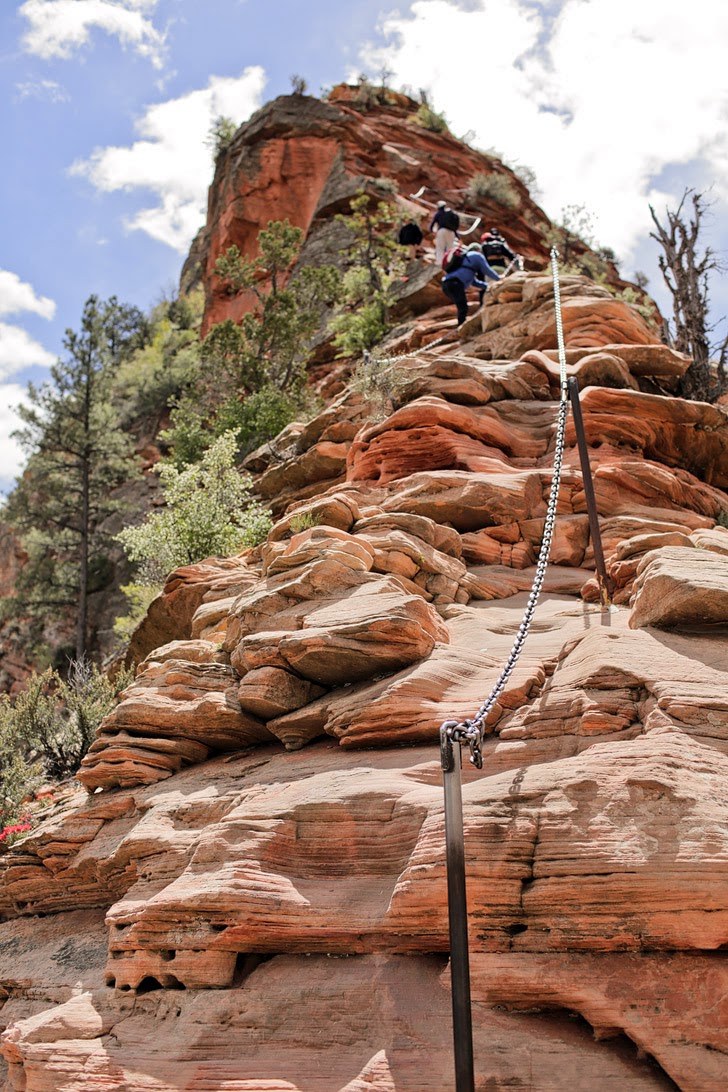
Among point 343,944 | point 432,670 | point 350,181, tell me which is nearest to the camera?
point 343,944

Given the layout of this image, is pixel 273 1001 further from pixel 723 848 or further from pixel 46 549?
pixel 46 549

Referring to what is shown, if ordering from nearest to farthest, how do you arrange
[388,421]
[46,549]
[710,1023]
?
[710,1023] → [388,421] → [46,549]

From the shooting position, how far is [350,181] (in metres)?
34.2

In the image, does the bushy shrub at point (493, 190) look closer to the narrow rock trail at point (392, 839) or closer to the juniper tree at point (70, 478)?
the juniper tree at point (70, 478)

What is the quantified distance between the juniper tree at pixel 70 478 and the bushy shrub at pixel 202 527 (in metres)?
11.1

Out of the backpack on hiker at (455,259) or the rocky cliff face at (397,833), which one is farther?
the backpack on hiker at (455,259)

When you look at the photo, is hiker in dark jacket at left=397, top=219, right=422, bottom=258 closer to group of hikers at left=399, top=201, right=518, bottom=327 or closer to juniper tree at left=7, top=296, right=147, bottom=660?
group of hikers at left=399, top=201, right=518, bottom=327

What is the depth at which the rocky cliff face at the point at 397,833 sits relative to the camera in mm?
4762

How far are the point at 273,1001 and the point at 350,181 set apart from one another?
33795mm

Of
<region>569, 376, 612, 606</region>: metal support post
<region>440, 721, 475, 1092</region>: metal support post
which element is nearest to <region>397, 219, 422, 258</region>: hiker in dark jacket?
<region>569, 376, 612, 606</region>: metal support post

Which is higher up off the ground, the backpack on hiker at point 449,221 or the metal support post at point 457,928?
the backpack on hiker at point 449,221

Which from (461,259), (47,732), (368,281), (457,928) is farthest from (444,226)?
(457,928)

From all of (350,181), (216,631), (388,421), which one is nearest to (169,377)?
(350,181)

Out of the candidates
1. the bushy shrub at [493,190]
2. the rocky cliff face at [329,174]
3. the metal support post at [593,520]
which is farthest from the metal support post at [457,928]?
the bushy shrub at [493,190]
